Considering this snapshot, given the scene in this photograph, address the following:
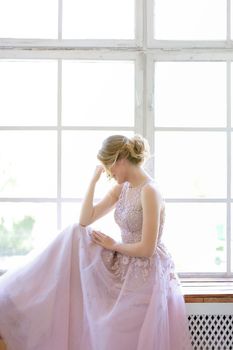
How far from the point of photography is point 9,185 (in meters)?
2.91

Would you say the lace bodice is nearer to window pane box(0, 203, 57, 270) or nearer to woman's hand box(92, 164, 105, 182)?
woman's hand box(92, 164, 105, 182)

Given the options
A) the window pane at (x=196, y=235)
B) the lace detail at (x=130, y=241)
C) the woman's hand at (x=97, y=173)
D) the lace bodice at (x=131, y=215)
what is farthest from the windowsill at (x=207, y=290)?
the woman's hand at (x=97, y=173)

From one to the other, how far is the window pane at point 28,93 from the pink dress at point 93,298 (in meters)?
0.73

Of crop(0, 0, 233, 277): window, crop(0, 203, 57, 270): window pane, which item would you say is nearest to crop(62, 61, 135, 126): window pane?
crop(0, 0, 233, 277): window

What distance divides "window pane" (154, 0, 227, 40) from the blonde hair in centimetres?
74

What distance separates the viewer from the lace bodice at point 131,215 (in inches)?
97.3

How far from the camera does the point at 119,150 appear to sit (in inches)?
96.5

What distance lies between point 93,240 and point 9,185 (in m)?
0.67

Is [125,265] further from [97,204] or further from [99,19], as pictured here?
[99,19]

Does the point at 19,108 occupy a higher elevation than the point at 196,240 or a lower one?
higher

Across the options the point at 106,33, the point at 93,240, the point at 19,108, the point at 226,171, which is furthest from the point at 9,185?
the point at 226,171

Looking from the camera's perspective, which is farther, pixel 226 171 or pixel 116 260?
pixel 226 171

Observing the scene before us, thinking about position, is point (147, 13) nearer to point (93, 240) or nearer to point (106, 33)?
point (106, 33)

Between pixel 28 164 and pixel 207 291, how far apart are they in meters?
1.20
